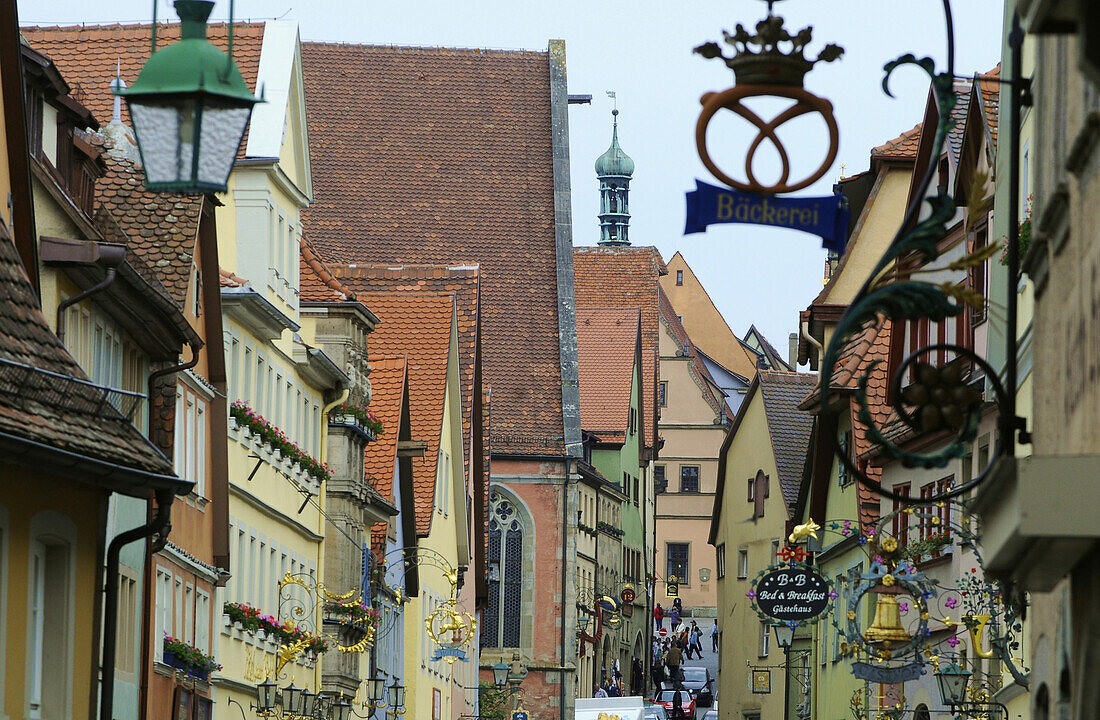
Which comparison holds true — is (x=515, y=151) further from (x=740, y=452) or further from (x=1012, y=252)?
(x=1012, y=252)

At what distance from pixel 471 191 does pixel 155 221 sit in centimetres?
3672

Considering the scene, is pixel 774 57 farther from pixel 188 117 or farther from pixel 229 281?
pixel 229 281

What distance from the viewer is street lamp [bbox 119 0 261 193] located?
23.5 ft

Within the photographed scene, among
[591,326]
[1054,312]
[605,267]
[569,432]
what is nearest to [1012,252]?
[1054,312]

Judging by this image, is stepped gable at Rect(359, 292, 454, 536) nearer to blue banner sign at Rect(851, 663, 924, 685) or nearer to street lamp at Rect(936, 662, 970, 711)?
blue banner sign at Rect(851, 663, 924, 685)

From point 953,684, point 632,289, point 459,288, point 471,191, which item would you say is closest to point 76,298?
point 953,684

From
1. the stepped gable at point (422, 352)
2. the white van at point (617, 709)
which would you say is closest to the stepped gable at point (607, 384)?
the white van at point (617, 709)

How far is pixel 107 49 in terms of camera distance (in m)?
24.7

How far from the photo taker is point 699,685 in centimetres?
6216

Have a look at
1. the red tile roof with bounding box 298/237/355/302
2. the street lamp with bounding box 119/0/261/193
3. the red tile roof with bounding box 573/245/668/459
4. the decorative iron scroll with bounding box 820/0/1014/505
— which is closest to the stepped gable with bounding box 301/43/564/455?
the red tile roof with bounding box 573/245/668/459

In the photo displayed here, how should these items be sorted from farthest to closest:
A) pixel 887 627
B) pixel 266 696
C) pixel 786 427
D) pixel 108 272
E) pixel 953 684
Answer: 1. pixel 786 427
2. pixel 266 696
3. pixel 887 627
4. pixel 953 684
5. pixel 108 272

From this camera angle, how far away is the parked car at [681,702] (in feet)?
184

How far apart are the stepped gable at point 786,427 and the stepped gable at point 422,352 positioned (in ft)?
24.3

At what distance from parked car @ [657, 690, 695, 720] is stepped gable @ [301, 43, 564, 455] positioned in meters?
7.39
